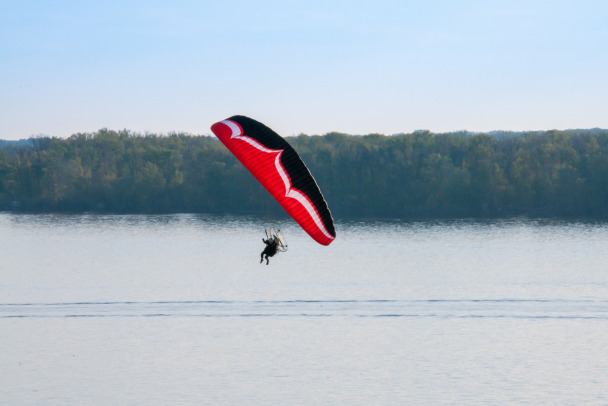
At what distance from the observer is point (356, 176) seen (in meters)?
106

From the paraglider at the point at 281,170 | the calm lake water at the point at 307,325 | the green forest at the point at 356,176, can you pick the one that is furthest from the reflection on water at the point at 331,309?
the green forest at the point at 356,176

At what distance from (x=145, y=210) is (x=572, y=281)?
76.6 m

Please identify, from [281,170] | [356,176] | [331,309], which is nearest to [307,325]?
[331,309]

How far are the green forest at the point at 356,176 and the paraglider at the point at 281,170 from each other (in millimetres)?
74870

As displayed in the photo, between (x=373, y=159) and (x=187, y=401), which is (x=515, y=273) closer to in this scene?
(x=187, y=401)

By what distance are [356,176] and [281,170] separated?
83.6 m

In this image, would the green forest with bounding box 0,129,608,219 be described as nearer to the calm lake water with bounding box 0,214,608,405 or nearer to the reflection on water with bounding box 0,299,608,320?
the calm lake water with bounding box 0,214,608,405

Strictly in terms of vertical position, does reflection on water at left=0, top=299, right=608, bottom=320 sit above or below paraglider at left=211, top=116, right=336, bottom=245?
below

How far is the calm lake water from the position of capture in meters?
24.9

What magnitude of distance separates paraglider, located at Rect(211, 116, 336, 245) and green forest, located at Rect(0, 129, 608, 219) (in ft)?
246

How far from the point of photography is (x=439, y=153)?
108m

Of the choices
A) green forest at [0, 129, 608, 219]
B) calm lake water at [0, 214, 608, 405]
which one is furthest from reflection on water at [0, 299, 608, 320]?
green forest at [0, 129, 608, 219]

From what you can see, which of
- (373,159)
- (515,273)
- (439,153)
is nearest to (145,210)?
(373,159)

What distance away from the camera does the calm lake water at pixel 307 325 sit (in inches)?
982
